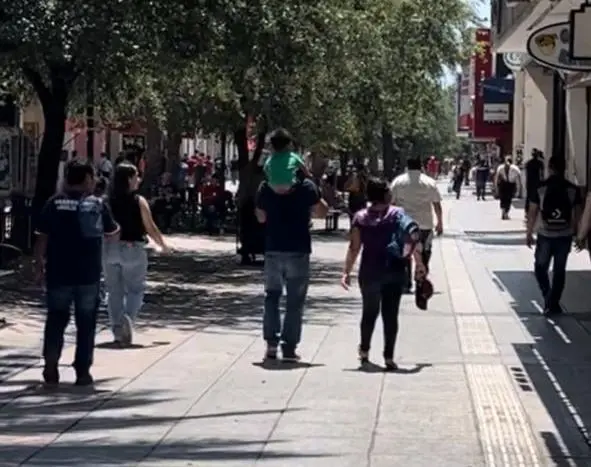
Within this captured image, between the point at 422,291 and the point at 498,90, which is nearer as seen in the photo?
the point at 422,291

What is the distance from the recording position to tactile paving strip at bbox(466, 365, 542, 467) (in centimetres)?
873

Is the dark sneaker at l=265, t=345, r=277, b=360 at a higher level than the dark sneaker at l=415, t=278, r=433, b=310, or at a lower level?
lower

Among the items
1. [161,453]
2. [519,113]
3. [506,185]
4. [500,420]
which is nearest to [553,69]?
[500,420]

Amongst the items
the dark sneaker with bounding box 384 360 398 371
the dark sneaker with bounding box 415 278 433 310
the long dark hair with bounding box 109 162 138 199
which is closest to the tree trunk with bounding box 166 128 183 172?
the long dark hair with bounding box 109 162 138 199

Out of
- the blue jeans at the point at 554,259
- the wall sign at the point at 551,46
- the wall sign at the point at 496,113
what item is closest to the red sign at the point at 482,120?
the wall sign at the point at 496,113

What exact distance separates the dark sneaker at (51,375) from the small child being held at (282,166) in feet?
8.06

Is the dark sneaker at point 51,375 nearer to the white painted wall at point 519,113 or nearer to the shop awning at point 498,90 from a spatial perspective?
the white painted wall at point 519,113

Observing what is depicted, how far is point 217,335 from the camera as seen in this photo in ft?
47.6

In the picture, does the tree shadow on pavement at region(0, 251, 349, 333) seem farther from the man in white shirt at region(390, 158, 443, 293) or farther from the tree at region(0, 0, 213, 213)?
the tree at region(0, 0, 213, 213)

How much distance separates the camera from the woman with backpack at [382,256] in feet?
39.6

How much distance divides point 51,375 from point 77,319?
46 cm

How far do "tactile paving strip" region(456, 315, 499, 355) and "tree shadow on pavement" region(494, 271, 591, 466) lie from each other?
0.96 ft

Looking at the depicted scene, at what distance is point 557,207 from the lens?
15984 mm

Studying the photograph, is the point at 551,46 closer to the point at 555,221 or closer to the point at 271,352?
the point at 555,221
